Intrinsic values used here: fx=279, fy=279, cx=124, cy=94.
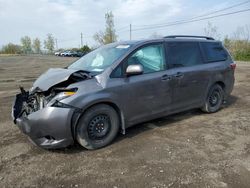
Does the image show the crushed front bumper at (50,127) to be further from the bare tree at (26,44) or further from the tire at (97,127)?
the bare tree at (26,44)

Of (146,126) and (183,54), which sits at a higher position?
(183,54)

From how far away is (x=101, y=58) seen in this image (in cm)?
517

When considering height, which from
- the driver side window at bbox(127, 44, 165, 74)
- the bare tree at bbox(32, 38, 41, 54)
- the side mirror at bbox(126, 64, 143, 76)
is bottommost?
the side mirror at bbox(126, 64, 143, 76)

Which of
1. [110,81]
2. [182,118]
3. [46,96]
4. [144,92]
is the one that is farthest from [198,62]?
[46,96]

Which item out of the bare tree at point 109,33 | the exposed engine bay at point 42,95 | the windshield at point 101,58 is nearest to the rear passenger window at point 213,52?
the windshield at point 101,58

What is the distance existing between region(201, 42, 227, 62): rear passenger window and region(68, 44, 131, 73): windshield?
7.20ft

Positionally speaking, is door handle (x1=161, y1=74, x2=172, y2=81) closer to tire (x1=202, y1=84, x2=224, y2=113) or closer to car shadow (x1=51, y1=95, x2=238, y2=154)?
car shadow (x1=51, y1=95, x2=238, y2=154)

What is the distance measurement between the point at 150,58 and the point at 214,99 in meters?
2.33

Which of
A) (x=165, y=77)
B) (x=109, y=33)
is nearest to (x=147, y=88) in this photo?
(x=165, y=77)

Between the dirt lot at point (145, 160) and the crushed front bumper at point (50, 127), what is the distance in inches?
9.1

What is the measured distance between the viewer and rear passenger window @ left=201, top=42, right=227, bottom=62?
250 inches

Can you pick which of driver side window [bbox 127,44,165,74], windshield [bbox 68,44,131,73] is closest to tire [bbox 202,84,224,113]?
driver side window [bbox 127,44,165,74]

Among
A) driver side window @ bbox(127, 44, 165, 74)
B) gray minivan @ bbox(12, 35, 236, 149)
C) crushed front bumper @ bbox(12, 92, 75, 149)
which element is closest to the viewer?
crushed front bumper @ bbox(12, 92, 75, 149)

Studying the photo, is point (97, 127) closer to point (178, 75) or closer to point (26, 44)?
point (178, 75)
